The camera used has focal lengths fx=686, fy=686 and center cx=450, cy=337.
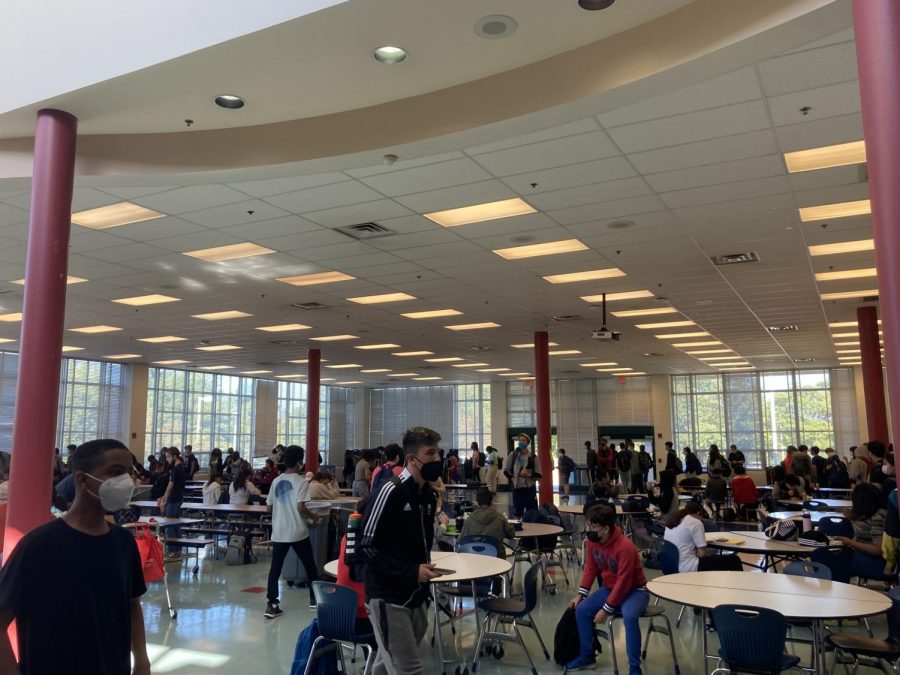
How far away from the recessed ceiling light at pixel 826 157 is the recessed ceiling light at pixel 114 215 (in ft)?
21.4

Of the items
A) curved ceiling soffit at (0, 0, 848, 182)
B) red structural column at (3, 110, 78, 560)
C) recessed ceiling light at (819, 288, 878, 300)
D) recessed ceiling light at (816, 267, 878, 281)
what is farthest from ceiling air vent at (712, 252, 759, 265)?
red structural column at (3, 110, 78, 560)

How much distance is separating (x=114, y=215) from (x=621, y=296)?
8.30 meters

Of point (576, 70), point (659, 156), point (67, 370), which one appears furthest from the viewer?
point (67, 370)

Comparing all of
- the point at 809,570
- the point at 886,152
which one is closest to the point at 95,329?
the point at 809,570

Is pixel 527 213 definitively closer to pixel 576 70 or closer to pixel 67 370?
pixel 576 70

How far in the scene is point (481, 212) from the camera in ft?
25.7

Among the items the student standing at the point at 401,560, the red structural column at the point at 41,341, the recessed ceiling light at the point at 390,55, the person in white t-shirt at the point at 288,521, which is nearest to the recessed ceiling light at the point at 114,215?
the red structural column at the point at 41,341

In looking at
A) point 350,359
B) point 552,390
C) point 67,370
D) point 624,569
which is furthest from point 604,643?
point 552,390

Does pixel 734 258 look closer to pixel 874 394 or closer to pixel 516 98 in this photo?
pixel 874 394

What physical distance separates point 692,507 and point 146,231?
6944 millimetres

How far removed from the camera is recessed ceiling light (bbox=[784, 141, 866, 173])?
6.12 meters

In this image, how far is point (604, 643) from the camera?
21.0 feet

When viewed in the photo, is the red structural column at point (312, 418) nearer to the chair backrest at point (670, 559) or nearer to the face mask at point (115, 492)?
the chair backrest at point (670, 559)

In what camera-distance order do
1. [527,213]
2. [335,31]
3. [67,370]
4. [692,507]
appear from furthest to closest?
1. [67,370]
2. [527,213]
3. [692,507]
4. [335,31]
